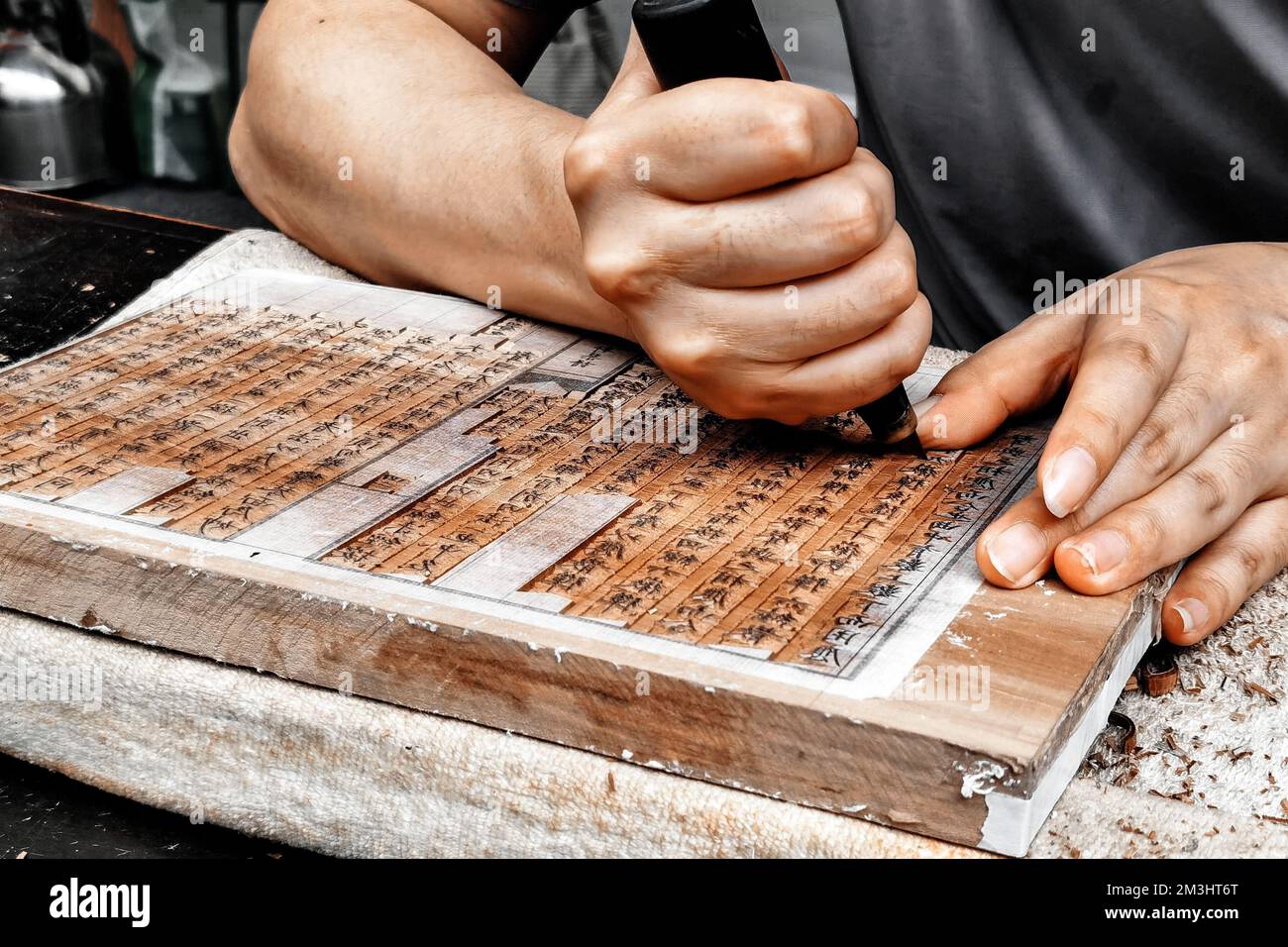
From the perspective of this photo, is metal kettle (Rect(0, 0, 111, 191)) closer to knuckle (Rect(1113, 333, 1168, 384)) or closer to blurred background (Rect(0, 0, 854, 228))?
blurred background (Rect(0, 0, 854, 228))

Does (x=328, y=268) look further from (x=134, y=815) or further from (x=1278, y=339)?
(x=1278, y=339)

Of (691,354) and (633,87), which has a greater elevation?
(633,87)

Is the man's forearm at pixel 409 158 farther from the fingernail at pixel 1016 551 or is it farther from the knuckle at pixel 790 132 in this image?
the fingernail at pixel 1016 551

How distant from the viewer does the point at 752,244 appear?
2.44 feet

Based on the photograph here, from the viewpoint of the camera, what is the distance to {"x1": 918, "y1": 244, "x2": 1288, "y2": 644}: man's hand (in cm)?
69

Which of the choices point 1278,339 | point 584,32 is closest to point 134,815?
point 1278,339

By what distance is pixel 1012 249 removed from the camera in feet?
4.19

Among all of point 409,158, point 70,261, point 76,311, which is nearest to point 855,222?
point 409,158

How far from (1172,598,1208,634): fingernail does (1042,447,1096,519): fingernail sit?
4.3 inches

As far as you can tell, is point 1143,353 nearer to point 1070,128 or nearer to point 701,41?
point 701,41

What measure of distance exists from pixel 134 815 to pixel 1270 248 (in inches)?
33.8

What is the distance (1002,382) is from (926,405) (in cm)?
5

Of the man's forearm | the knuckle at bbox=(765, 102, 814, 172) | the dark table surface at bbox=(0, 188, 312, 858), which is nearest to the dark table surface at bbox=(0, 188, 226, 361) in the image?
the dark table surface at bbox=(0, 188, 312, 858)

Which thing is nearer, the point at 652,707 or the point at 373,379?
the point at 652,707
